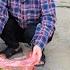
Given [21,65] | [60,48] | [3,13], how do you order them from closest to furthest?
[21,65] < [3,13] < [60,48]

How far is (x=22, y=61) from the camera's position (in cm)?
235

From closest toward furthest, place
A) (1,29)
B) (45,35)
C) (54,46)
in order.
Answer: (45,35)
(1,29)
(54,46)

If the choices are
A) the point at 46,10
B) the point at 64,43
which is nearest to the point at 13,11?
the point at 46,10

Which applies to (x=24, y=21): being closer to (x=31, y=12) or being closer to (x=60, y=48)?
(x=31, y=12)

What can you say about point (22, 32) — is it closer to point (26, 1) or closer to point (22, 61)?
point (26, 1)

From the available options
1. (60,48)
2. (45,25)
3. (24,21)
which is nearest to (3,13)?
(24,21)

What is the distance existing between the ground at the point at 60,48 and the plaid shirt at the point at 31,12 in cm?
41

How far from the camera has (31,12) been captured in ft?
8.67

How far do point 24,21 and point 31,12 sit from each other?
0.11 meters

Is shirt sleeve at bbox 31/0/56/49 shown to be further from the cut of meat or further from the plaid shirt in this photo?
the cut of meat

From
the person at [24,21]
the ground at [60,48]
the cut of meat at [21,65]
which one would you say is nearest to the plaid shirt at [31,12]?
the person at [24,21]

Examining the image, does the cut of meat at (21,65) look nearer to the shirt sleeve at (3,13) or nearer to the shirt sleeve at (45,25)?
the shirt sleeve at (45,25)

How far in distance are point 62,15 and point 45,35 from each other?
1601mm

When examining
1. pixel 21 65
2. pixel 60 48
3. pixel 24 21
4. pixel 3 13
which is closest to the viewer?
pixel 21 65
